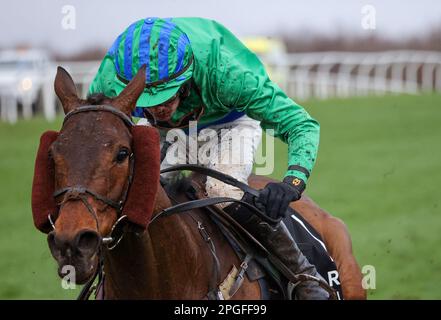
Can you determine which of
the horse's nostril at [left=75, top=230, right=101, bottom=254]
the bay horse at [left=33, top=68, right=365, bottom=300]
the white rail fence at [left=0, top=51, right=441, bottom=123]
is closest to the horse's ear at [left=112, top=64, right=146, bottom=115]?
the bay horse at [left=33, top=68, right=365, bottom=300]

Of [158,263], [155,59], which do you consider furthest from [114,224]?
[155,59]

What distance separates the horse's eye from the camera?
10.3 feet

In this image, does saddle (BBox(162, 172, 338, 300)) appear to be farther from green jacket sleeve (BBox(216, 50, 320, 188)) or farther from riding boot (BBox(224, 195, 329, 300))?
green jacket sleeve (BBox(216, 50, 320, 188))

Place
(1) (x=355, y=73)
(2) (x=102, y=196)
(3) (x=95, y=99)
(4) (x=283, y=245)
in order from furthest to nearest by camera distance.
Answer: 1. (1) (x=355, y=73)
2. (4) (x=283, y=245)
3. (3) (x=95, y=99)
4. (2) (x=102, y=196)

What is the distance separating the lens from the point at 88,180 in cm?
302

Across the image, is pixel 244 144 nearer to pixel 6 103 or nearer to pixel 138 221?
pixel 138 221

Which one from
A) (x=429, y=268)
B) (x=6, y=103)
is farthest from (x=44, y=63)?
(x=429, y=268)

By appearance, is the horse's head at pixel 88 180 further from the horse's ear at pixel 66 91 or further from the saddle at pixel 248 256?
the saddle at pixel 248 256

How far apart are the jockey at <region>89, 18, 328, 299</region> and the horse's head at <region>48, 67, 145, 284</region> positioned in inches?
16.8

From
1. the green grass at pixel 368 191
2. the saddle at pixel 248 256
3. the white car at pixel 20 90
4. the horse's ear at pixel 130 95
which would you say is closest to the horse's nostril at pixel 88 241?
the horse's ear at pixel 130 95

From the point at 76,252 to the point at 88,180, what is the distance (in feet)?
0.84

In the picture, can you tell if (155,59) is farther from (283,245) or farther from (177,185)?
(283,245)

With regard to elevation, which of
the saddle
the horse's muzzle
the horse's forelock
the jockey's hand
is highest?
the horse's forelock
